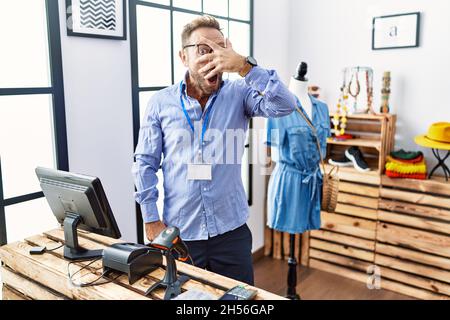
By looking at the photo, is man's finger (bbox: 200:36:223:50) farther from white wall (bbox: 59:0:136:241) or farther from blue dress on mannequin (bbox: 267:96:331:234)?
blue dress on mannequin (bbox: 267:96:331:234)

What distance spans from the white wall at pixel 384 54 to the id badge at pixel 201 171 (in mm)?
2154

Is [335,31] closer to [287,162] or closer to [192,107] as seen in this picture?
[287,162]

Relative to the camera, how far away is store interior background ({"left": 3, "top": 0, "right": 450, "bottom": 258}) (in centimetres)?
218

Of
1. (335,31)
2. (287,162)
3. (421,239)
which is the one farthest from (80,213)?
(335,31)

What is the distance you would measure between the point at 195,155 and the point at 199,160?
0.03 m

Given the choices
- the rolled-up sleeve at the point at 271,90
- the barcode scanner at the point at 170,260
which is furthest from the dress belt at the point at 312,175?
the barcode scanner at the point at 170,260

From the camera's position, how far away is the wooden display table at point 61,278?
134 cm

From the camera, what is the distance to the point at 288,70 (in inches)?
152

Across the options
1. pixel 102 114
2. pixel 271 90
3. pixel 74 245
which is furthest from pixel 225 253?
pixel 102 114

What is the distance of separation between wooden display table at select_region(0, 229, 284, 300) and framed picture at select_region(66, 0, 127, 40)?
0.99 metres

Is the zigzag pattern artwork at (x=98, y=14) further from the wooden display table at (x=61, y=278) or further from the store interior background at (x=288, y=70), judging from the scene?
the wooden display table at (x=61, y=278)

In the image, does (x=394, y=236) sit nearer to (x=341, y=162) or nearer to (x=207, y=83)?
(x=341, y=162)

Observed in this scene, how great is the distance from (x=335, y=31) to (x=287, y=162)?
1.59 meters

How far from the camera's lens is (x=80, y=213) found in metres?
1.61
